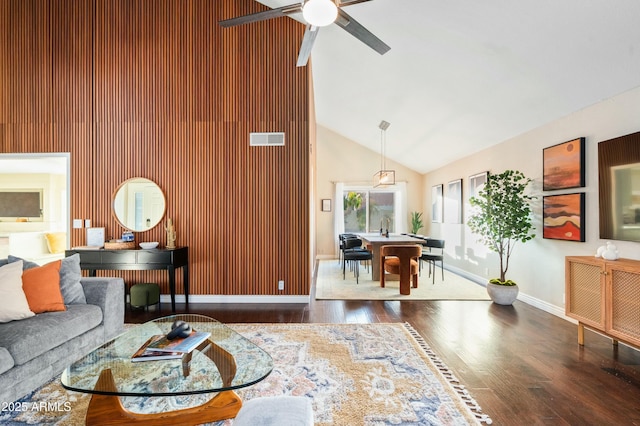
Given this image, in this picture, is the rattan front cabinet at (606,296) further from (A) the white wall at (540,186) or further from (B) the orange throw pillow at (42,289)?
(B) the orange throw pillow at (42,289)

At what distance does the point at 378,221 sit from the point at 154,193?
604cm

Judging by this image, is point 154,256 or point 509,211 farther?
point 509,211

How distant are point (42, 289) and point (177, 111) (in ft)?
9.45

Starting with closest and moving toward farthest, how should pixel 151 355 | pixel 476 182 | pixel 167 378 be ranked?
pixel 167 378 → pixel 151 355 → pixel 476 182

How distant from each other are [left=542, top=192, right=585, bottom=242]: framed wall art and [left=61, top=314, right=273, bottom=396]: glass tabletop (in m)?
3.65

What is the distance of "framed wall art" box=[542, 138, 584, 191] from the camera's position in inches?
133

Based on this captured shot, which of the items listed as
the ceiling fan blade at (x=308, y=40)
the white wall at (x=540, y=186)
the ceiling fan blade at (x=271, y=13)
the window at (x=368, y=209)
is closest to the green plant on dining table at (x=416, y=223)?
the window at (x=368, y=209)

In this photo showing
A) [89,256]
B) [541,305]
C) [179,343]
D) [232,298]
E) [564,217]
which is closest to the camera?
[179,343]

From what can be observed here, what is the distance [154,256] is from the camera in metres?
3.87

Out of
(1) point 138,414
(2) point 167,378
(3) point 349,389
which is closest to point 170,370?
(2) point 167,378

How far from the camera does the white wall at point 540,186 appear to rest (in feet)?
9.85

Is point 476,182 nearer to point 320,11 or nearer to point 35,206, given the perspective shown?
point 320,11

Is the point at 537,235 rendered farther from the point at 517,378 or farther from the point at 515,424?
the point at 515,424

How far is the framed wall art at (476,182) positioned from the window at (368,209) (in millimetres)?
2959
